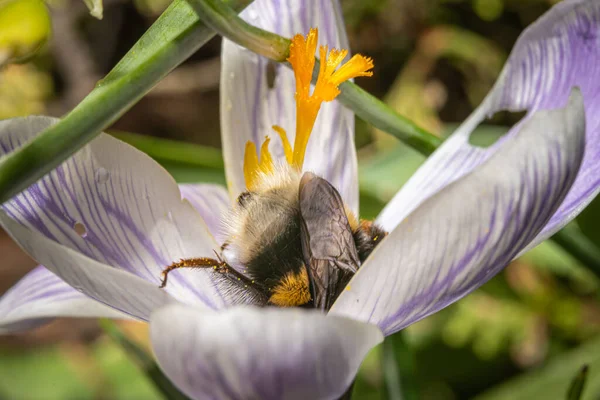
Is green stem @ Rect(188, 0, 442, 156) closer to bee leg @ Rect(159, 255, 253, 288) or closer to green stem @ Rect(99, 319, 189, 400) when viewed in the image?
bee leg @ Rect(159, 255, 253, 288)

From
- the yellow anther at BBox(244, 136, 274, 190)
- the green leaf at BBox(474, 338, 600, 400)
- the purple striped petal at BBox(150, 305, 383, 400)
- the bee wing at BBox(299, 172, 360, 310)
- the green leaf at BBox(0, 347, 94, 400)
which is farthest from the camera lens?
the green leaf at BBox(0, 347, 94, 400)

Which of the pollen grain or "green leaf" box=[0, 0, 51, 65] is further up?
"green leaf" box=[0, 0, 51, 65]

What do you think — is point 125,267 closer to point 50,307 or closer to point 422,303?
point 50,307

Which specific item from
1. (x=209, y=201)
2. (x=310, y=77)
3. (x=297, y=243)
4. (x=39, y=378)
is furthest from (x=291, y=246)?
(x=39, y=378)

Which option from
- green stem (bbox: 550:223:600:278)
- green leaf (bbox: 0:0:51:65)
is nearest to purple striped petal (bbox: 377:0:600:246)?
green stem (bbox: 550:223:600:278)

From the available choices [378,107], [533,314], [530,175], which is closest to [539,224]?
[530,175]

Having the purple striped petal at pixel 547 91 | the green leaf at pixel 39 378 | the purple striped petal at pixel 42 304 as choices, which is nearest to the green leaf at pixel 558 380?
the purple striped petal at pixel 547 91

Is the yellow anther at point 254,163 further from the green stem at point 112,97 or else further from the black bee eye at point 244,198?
the green stem at point 112,97
